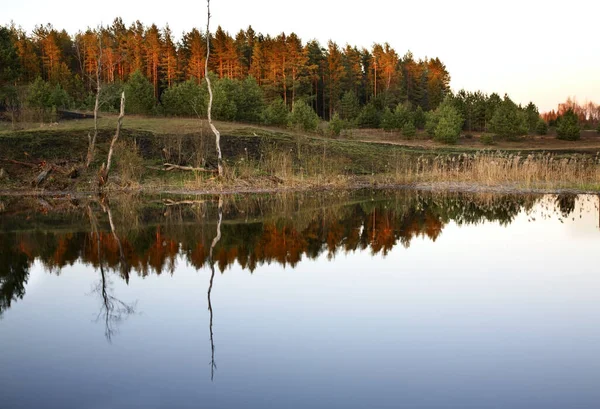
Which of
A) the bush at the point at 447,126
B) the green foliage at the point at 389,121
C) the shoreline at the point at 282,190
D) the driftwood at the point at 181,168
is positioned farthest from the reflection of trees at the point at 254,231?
the green foliage at the point at 389,121

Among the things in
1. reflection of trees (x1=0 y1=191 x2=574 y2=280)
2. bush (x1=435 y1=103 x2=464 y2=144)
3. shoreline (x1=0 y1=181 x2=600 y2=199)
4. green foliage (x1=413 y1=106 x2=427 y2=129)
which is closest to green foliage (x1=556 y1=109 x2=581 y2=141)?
bush (x1=435 y1=103 x2=464 y2=144)

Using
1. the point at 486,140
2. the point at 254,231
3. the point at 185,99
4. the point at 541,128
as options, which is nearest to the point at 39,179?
the point at 254,231

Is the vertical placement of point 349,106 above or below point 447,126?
above

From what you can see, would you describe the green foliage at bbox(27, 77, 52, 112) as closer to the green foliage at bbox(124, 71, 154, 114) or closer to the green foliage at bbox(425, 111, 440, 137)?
the green foliage at bbox(124, 71, 154, 114)

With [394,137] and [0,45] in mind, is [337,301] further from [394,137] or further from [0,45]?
[394,137]

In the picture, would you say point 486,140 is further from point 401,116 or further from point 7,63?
point 7,63

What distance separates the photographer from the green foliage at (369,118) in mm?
60688

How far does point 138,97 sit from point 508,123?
34.0 metres

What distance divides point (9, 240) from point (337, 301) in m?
7.87

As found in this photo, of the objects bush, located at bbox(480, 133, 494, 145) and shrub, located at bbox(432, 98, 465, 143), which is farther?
bush, located at bbox(480, 133, 494, 145)

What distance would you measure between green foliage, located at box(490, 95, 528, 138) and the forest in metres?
0.11

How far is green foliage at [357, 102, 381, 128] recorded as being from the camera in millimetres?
60688

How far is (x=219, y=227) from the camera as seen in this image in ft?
44.7

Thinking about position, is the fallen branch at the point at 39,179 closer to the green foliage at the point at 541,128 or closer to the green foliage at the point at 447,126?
the green foliage at the point at 447,126
